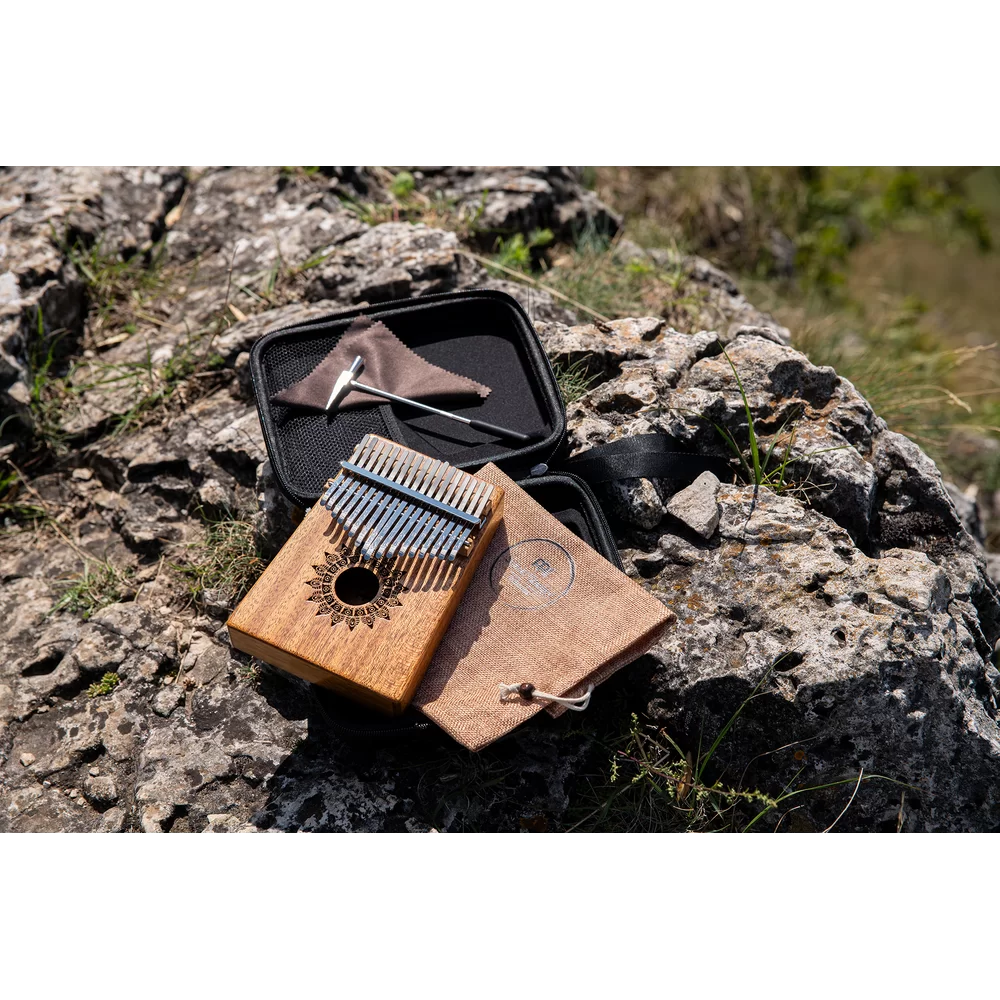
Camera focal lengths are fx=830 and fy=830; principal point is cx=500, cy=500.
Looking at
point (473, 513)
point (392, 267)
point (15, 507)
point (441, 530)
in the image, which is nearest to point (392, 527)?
point (441, 530)

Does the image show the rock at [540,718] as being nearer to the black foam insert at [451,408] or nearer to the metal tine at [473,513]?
the black foam insert at [451,408]

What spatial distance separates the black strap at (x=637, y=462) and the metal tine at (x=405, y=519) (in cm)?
60

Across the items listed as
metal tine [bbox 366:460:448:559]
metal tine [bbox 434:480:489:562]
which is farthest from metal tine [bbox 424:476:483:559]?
metal tine [bbox 366:460:448:559]

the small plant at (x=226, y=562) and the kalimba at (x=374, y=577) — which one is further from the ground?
the kalimba at (x=374, y=577)

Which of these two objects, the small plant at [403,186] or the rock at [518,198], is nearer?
the rock at [518,198]

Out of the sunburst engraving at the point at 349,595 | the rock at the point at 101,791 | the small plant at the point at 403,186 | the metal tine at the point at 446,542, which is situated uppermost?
the small plant at the point at 403,186

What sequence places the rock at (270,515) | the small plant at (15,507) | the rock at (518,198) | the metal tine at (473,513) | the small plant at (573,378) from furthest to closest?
the rock at (518,198) < the small plant at (15,507) < the small plant at (573,378) < the rock at (270,515) < the metal tine at (473,513)

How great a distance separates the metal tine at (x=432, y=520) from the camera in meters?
2.51

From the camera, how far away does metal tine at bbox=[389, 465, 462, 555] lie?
8.23 feet

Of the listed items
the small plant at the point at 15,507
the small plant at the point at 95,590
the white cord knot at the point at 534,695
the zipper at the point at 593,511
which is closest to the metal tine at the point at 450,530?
the zipper at the point at 593,511

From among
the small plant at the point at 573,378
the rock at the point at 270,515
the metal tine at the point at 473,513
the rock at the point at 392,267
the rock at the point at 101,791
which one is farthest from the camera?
the rock at the point at 392,267

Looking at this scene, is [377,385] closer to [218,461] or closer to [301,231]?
[218,461]

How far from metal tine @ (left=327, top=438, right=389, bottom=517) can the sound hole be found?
0.65ft

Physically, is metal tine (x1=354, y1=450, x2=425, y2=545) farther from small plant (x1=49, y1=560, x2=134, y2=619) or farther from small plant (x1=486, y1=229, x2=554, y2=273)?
small plant (x1=486, y1=229, x2=554, y2=273)
